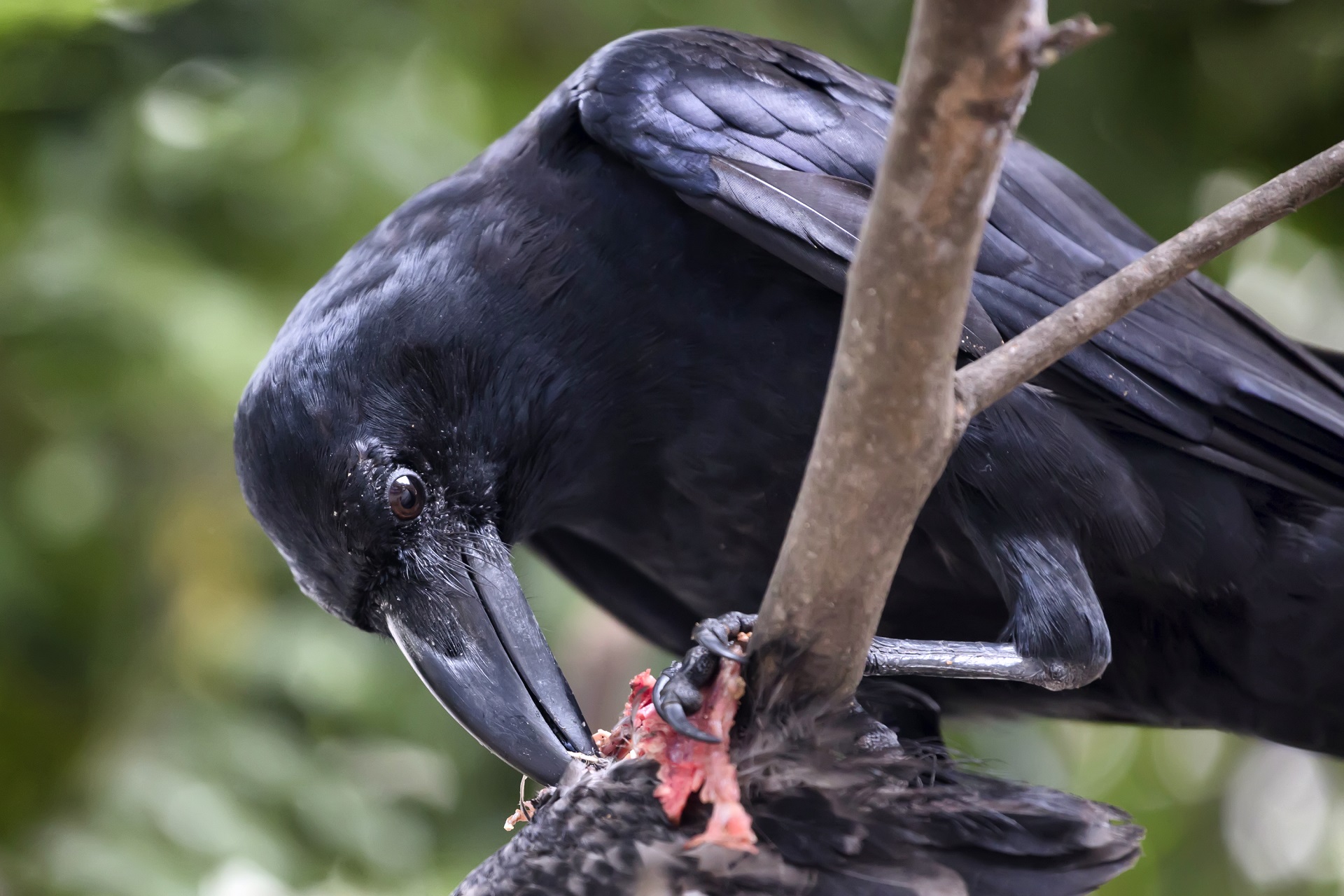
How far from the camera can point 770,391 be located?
1948 millimetres

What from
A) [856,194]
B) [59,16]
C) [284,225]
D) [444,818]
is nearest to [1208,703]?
[856,194]

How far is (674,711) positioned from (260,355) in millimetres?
1874

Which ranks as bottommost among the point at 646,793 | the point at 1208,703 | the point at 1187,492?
the point at 646,793

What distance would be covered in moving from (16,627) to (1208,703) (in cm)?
293

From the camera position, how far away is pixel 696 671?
144 cm

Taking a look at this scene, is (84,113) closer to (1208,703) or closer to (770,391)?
(770,391)

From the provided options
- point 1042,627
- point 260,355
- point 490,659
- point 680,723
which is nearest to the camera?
point 680,723

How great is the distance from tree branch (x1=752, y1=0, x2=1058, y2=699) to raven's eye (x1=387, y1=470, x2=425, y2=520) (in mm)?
754

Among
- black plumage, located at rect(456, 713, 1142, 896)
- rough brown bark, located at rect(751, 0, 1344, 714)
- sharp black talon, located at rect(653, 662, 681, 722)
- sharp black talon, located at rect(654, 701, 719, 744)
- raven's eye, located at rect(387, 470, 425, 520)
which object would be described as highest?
raven's eye, located at rect(387, 470, 425, 520)

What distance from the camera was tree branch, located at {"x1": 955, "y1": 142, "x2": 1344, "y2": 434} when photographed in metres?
1.16

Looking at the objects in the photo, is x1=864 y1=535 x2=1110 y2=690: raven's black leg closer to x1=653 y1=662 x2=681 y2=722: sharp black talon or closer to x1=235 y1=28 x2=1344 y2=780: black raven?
x1=235 y1=28 x2=1344 y2=780: black raven

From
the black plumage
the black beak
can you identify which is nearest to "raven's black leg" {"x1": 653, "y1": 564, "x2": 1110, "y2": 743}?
the black plumage

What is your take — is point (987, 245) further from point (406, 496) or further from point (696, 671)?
point (406, 496)

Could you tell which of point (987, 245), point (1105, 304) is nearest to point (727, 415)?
point (987, 245)
